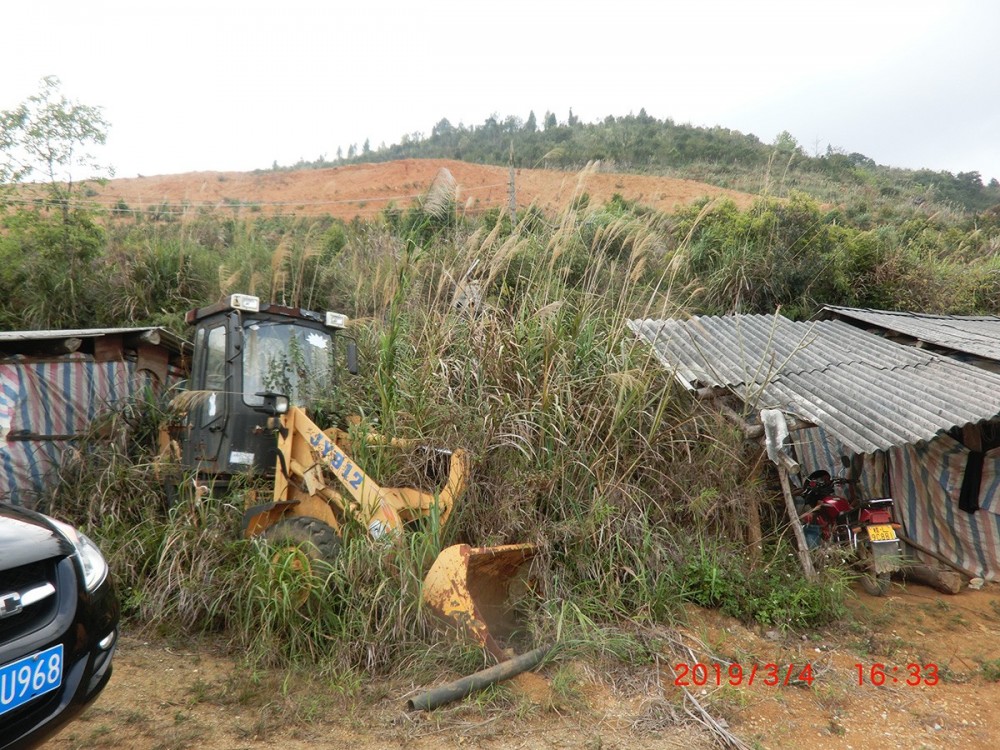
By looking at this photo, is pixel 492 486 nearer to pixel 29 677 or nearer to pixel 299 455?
pixel 299 455

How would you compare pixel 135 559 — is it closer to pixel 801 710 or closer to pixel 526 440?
pixel 526 440

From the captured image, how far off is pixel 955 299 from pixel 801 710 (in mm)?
10207

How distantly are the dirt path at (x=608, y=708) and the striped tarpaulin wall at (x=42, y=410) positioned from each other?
276 cm

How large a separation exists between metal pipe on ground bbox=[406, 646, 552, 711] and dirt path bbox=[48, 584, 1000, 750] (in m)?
0.06

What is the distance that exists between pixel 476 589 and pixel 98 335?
516 centimetres

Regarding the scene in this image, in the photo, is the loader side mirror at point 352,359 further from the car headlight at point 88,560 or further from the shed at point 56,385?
the car headlight at point 88,560

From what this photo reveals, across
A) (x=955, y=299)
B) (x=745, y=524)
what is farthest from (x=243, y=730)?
(x=955, y=299)

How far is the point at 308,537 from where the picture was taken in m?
4.59

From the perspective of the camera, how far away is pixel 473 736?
3.56 meters

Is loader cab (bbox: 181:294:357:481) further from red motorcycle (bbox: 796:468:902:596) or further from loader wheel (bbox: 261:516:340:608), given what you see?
red motorcycle (bbox: 796:468:902:596)
